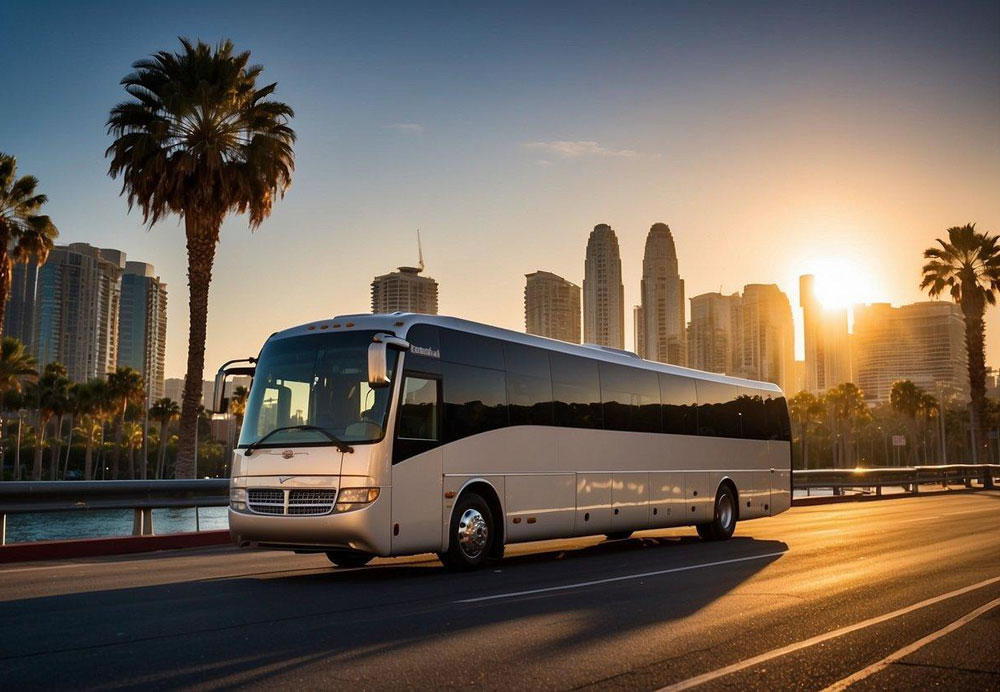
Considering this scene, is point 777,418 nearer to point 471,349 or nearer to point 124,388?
point 471,349

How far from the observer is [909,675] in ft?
20.4

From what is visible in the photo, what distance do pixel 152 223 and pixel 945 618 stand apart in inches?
1055

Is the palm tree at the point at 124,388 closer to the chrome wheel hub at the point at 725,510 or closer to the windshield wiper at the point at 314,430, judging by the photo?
the chrome wheel hub at the point at 725,510

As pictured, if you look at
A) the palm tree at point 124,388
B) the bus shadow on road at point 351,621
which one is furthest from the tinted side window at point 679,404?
the palm tree at point 124,388

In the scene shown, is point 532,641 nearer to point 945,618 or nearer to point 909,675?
point 909,675

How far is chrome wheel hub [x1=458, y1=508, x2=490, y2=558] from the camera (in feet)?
41.9

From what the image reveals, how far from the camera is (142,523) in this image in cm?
1788

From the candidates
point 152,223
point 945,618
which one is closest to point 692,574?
point 945,618

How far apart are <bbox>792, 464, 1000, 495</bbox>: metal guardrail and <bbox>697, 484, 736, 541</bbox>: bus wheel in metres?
17.8

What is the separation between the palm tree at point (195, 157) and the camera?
97.2 ft

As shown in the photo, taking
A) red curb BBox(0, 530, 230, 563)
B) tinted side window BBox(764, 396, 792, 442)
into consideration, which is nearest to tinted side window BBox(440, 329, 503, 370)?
red curb BBox(0, 530, 230, 563)

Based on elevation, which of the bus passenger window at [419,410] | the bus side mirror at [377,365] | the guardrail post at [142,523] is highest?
the bus side mirror at [377,365]

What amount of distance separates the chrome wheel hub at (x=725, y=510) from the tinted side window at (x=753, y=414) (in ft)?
5.38

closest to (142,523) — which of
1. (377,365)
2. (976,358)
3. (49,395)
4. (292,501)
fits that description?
(292,501)
